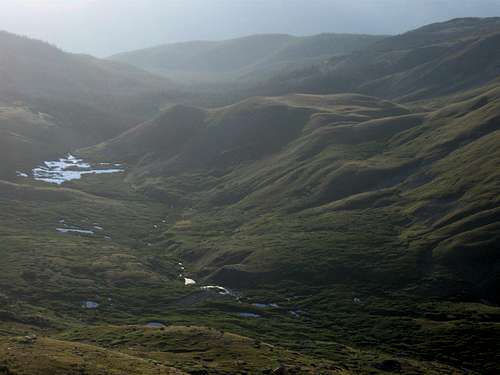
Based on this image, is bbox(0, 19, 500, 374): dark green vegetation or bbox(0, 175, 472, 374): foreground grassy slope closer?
bbox(0, 175, 472, 374): foreground grassy slope

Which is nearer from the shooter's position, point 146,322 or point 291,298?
point 146,322

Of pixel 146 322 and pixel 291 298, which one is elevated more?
pixel 146 322

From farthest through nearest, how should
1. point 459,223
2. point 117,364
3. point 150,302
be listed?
point 459,223 → point 150,302 → point 117,364

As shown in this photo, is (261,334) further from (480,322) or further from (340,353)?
(480,322)

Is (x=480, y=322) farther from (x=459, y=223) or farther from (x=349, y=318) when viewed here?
(x=459, y=223)

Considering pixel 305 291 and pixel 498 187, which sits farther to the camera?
pixel 498 187

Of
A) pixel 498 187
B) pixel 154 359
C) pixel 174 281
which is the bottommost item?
pixel 174 281

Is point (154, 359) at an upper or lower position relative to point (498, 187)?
lower

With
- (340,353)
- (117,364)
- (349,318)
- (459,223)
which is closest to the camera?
(117,364)

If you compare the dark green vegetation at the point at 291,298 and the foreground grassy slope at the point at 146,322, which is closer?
the foreground grassy slope at the point at 146,322

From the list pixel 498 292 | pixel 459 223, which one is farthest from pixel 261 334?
pixel 459 223
